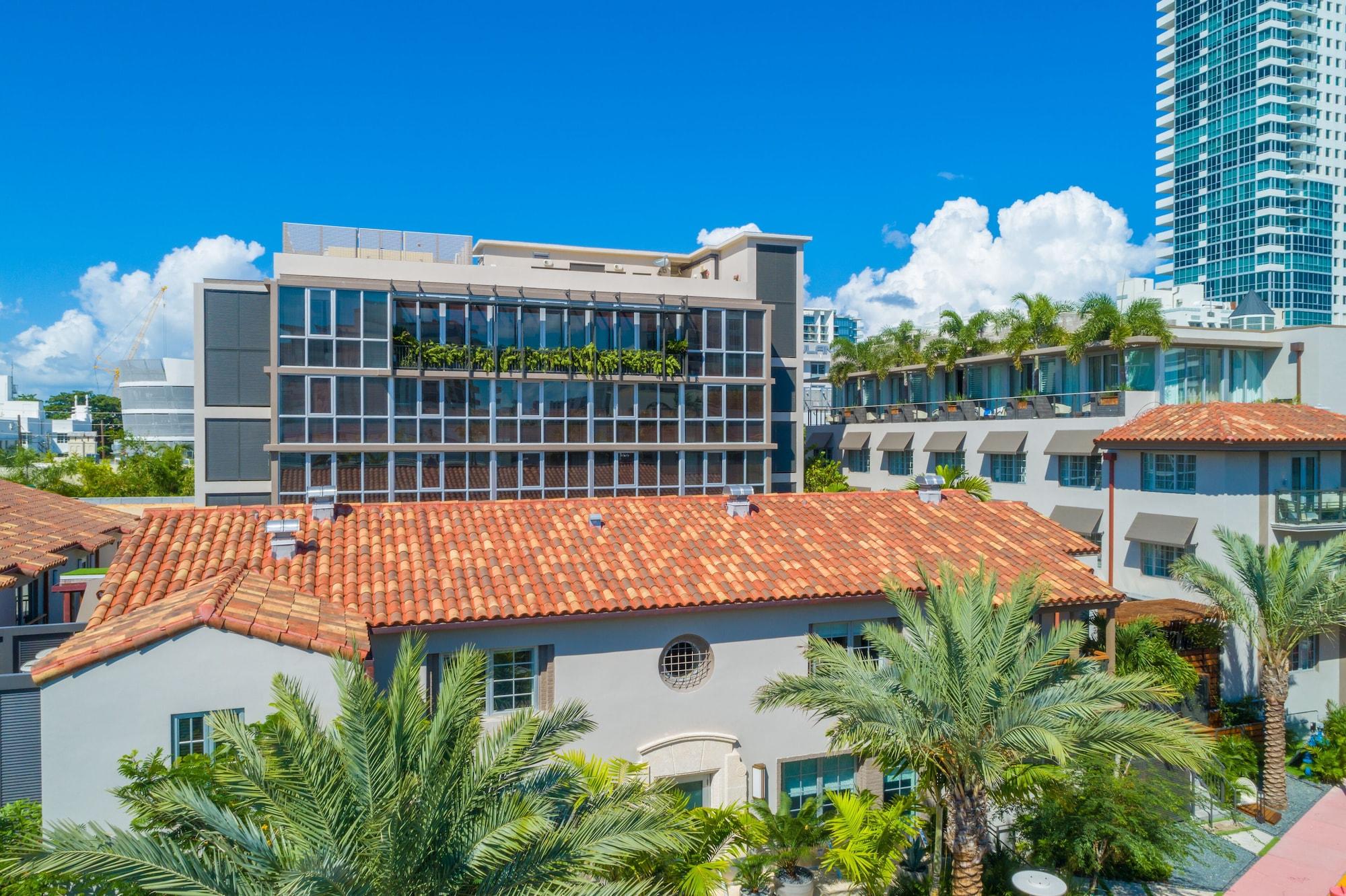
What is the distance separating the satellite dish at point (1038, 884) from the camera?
11500 mm

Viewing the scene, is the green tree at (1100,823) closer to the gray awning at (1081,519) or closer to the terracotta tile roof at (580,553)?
the terracotta tile roof at (580,553)

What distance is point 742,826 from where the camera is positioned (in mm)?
12641

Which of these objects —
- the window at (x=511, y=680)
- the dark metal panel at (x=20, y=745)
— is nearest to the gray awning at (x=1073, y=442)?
the window at (x=511, y=680)

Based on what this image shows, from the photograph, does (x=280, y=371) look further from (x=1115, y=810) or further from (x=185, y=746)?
(x=1115, y=810)

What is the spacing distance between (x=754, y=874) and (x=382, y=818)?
6842mm

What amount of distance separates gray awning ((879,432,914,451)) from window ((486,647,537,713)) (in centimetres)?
3412

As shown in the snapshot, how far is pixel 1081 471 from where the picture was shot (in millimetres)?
35000

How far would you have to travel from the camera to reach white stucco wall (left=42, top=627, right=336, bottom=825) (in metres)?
9.90

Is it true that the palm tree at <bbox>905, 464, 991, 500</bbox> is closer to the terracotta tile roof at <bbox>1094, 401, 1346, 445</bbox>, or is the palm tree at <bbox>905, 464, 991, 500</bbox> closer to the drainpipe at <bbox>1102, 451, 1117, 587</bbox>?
the drainpipe at <bbox>1102, 451, 1117, 587</bbox>

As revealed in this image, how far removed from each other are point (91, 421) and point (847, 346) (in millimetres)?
146040

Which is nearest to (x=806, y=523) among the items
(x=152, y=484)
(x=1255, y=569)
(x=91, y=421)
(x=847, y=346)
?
(x=1255, y=569)

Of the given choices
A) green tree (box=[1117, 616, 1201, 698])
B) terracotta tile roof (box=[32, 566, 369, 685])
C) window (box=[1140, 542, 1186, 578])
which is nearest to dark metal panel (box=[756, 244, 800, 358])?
window (box=[1140, 542, 1186, 578])

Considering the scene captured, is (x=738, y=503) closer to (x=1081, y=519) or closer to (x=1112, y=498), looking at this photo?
(x=1112, y=498)

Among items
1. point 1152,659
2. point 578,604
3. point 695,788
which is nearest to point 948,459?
point 1152,659
